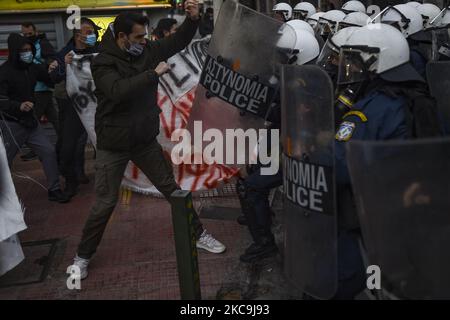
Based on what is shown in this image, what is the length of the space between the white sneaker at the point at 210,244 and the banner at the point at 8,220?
1423 mm

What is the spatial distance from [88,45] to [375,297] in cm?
436

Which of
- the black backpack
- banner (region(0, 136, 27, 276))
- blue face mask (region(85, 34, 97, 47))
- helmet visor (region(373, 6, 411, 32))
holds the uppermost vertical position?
the black backpack

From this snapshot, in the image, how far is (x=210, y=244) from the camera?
434cm

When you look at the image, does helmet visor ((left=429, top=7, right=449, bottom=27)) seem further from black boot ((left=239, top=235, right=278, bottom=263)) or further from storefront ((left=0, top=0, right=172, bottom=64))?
storefront ((left=0, top=0, right=172, bottom=64))

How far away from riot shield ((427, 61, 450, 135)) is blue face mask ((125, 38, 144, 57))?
2009 millimetres

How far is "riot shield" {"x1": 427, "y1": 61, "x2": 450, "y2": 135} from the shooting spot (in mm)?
3287

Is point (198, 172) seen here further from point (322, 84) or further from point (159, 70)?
point (322, 84)

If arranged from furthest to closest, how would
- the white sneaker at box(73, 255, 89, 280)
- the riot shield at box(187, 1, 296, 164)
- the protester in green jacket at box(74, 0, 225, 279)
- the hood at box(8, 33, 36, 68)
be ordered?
the hood at box(8, 33, 36, 68), the white sneaker at box(73, 255, 89, 280), the protester in green jacket at box(74, 0, 225, 279), the riot shield at box(187, 1, 296, 164)

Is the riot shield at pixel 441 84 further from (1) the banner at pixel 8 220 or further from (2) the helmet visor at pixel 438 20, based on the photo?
(1) the banner at pixel 8 220

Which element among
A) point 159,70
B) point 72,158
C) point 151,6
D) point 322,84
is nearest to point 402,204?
point 322,84

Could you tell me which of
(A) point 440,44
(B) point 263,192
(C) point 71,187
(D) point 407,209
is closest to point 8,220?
(B) point 263,192

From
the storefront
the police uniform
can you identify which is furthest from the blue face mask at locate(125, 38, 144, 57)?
the storefront

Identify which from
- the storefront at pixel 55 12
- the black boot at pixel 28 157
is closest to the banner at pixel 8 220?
the black boot at pixel 28 157

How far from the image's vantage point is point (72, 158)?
5.91m
